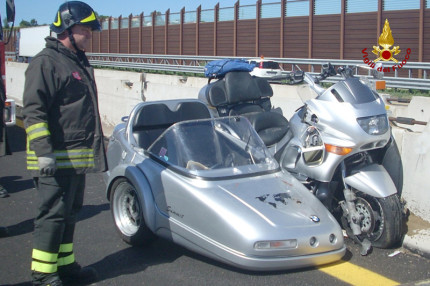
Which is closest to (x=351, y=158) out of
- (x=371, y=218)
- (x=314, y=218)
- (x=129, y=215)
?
(x=371, y=218)

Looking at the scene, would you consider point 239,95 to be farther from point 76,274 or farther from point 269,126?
point 76,274

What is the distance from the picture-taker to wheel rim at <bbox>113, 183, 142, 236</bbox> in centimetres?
550

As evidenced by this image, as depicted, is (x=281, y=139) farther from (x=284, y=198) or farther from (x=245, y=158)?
(x=284, y=198)

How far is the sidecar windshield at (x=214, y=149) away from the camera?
5257mm

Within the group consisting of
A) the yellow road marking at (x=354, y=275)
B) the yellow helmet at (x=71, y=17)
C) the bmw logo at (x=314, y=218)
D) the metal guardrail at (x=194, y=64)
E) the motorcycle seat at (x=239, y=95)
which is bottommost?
the yellow road marking at (x=354, y=275)

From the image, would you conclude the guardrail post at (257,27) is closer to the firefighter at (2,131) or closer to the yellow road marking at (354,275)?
the firefighter at (2,131)

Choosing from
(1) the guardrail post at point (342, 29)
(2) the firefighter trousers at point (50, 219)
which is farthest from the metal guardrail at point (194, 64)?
(2) the firefighter trousers at point (50, 219)

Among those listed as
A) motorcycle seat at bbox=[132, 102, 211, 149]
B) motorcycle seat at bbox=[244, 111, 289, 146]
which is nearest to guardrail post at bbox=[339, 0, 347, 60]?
motorcycle seat at bbox=[244, 111, 289, 146]

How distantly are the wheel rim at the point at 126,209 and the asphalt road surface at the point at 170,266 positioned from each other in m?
0.17

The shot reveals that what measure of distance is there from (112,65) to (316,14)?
16063mm

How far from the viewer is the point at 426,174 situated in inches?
233

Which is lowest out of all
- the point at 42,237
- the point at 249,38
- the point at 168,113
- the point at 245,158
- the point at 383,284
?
the point at 383,284

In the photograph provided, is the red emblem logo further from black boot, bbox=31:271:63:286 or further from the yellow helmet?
black boot, bbox=31:271:63:286

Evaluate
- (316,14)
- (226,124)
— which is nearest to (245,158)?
(226,124)
